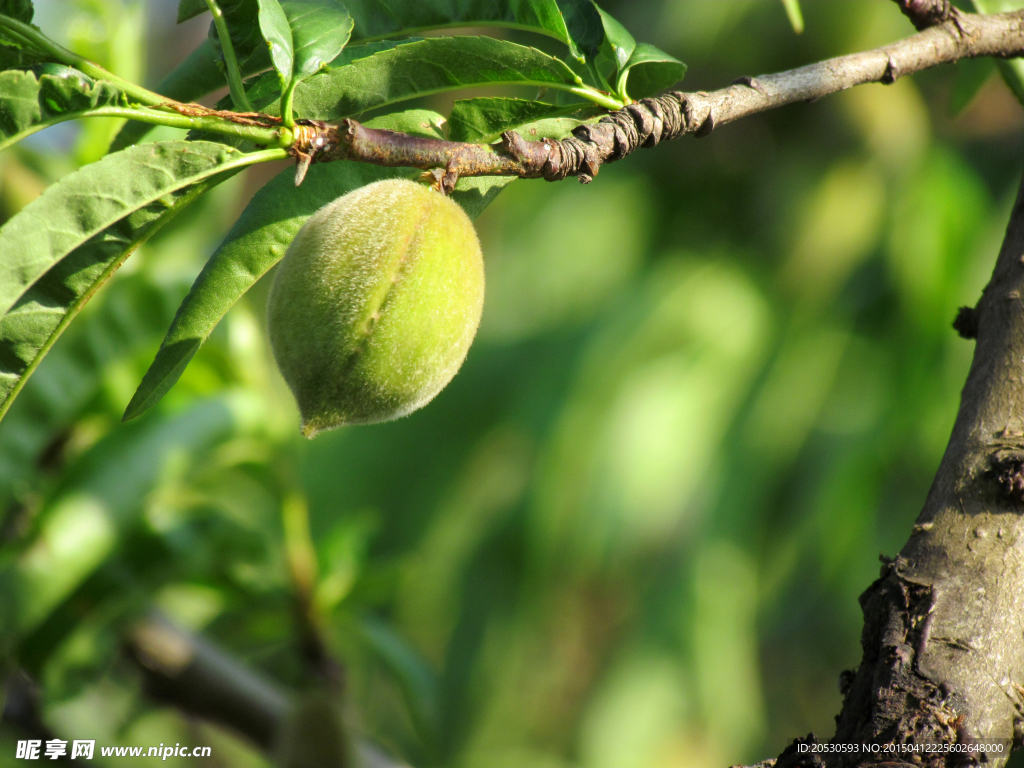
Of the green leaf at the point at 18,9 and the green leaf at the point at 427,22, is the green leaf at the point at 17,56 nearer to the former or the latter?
the green leaf at the point at 18,9

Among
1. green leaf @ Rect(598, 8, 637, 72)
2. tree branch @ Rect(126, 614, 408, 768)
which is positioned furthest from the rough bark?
tree branch @ Rect(126, 614, 408, 768)

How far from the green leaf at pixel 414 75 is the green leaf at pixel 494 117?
2 centimetres

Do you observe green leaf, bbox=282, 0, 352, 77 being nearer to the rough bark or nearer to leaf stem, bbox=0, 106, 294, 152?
leaf stem, bbox=0, 106, 294, 152

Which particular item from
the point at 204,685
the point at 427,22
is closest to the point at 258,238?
the point at 427,22

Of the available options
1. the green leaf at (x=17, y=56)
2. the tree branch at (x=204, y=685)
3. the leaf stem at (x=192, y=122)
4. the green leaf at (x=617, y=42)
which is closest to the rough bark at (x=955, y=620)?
the green leaf at (x=617, y=42)

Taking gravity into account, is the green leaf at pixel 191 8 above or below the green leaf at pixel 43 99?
above

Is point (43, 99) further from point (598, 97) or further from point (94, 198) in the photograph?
point (598, 97)

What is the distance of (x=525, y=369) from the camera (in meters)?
5.39

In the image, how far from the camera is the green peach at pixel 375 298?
0.54m

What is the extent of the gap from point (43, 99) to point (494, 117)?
268 mm

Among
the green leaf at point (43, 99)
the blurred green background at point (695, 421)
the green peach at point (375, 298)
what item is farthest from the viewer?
the blurred green background at point (695, 421)

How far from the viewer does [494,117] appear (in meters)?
0.57

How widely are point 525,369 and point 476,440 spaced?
2.22 feet

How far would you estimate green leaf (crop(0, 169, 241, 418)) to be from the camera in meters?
0.48
